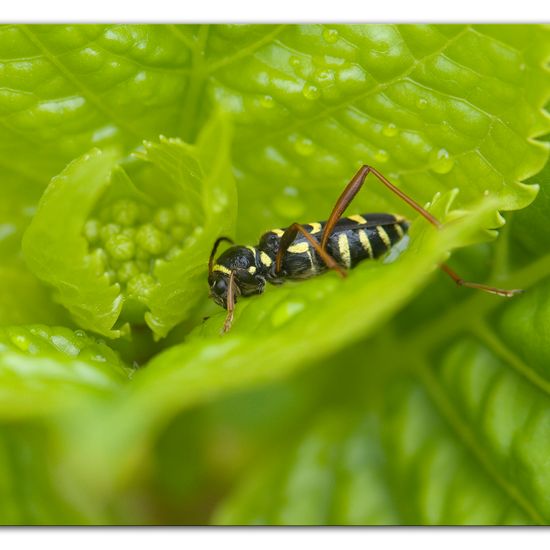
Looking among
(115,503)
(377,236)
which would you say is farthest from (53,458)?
(377,236)

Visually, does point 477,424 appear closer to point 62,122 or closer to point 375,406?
point 375,406

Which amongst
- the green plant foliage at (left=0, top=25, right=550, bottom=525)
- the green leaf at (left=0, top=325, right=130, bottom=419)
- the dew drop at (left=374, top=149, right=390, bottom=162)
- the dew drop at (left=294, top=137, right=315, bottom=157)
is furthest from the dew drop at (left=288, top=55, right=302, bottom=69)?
the green leaf at (left=0, top=325, right=130, bottom=419)

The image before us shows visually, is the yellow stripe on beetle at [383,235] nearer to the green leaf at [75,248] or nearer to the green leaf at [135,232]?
the green leaf at [135,232]

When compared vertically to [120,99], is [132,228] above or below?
below

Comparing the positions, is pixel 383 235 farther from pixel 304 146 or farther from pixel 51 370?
pixel 51 370

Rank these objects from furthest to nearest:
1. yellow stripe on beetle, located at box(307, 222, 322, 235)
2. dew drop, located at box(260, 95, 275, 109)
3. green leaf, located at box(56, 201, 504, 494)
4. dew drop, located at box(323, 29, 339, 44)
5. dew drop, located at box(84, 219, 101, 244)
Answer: yellow stripe on beetle, located at box(307, 222, 322, 235), dew drop, located at box(84, 219, 101, 244), dew drop, located at box(260, 95, 275, 109), dew drop, located at box(323, 29, 339, 44), green leaf, located at box(56, 201, 504, 494)

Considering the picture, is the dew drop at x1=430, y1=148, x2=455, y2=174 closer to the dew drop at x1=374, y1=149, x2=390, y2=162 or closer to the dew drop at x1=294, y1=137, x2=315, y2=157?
the dew drop at x1=374, y1=149, x2=390, y2=162

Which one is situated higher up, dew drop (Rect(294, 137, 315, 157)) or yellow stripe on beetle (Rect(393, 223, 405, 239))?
dew drop (Rect(294, 137, 315, 157))
